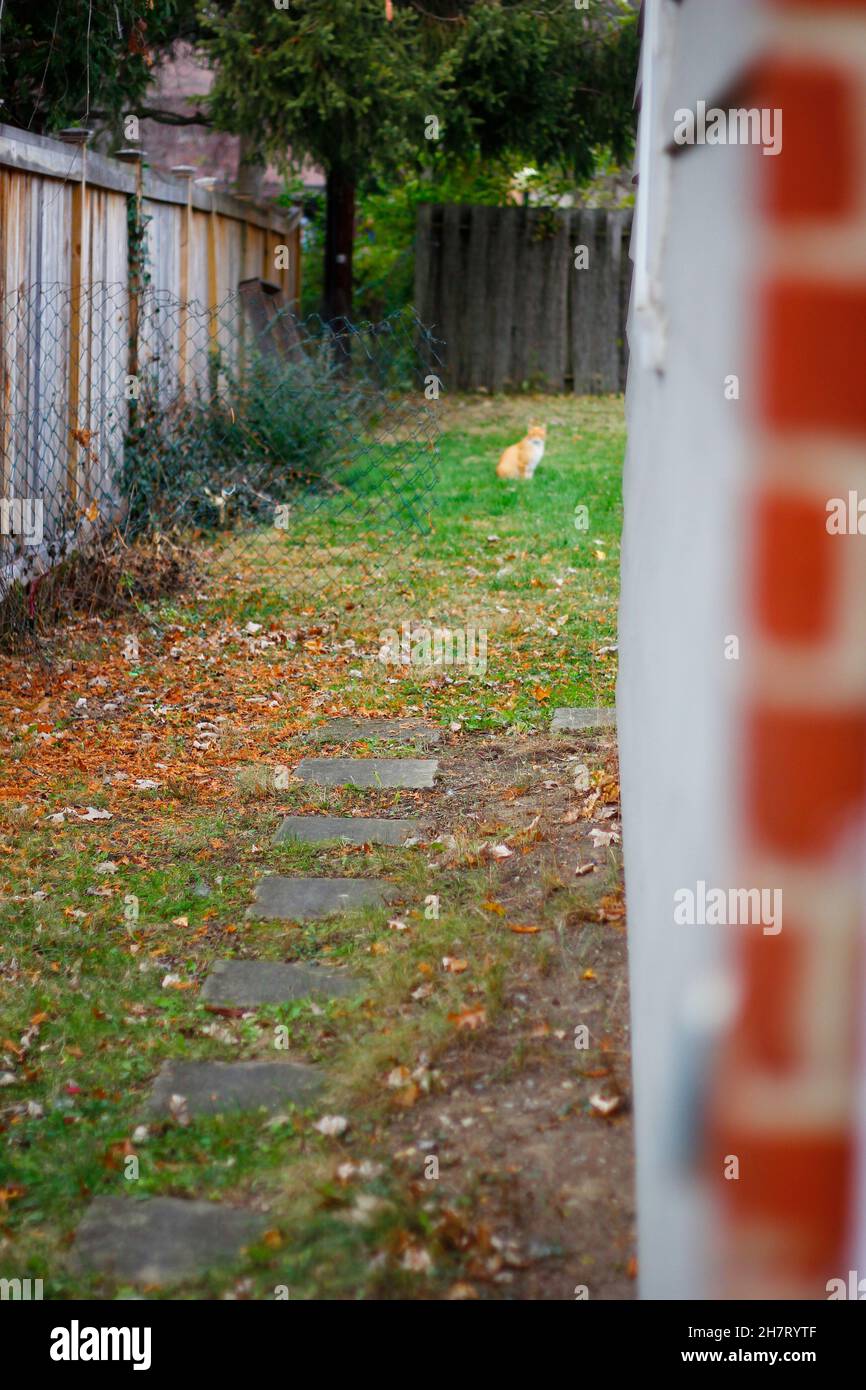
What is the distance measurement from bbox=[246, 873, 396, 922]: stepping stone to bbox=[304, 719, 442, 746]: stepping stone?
4.27 feet

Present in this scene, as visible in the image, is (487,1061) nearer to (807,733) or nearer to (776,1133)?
(776,1133)

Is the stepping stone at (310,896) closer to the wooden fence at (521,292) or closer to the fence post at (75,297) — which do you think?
the fence post at (75,297)

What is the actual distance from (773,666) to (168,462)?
728 cm

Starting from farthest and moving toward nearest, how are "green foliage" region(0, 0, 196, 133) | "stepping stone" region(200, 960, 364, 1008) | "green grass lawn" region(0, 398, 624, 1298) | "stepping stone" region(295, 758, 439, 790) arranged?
"green foliage" region(0, 0, 196, 133), "stepping stone" region(295, 758, 439, 790), "stepping stone" region(200, 960, 364, 1008), "green grass lawn" region(0, 398, 624, 1298)

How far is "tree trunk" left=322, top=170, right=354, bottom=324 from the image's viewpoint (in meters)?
13.6

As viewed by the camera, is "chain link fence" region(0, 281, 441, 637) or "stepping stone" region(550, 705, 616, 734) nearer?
"stepping stone" region(550, 705, 616, 734)

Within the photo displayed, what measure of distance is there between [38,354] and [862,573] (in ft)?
20.1

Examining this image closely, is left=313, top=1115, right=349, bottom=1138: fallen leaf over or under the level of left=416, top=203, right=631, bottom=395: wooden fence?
under

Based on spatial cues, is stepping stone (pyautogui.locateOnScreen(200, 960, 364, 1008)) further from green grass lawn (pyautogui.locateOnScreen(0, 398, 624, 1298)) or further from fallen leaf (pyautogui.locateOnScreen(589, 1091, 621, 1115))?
fallen leaf (pyautogui.locateOnScreen(589, 1091, 621, 1115))

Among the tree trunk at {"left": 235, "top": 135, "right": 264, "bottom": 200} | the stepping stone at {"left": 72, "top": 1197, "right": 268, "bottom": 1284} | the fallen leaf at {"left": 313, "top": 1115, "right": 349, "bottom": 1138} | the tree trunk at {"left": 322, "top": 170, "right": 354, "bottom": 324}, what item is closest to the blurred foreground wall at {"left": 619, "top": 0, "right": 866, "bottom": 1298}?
the stepping stone at {"left": 72, "top": 1197, "right": 268, "bottom": 1284}

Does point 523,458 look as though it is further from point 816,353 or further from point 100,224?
point 816,353

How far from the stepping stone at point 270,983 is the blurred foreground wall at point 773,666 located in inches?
73.7

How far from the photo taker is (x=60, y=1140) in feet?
9.59
